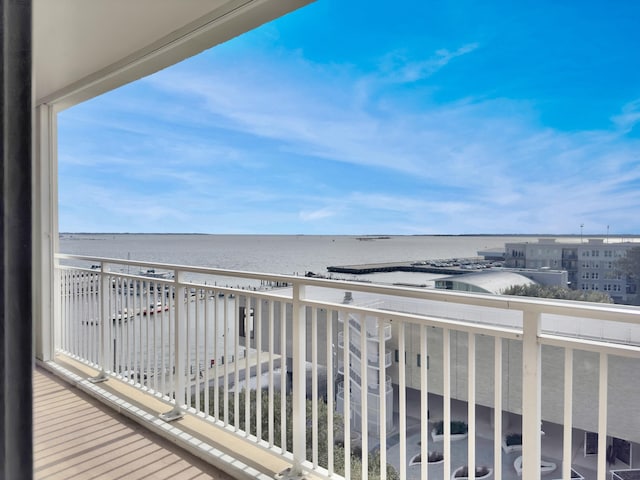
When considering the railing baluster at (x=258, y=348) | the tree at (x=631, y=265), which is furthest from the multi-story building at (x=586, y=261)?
the railing baluster at (x=258, y=348)

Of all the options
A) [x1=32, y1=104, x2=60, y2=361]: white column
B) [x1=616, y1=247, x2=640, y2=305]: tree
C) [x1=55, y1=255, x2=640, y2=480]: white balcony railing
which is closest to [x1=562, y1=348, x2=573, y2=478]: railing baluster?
[x1=55, y1=255, x2=640, y2=480]: white balcony railing

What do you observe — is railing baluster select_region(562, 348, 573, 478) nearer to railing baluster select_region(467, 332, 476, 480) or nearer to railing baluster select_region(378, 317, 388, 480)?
railing baluster select_region(467, 332, 476, 480)

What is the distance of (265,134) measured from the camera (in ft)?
43.1

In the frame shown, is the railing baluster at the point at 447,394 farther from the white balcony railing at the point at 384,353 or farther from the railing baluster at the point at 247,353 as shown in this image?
the railing baluster at the point at 247,353

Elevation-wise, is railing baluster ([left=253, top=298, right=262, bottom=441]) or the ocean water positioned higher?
the ocean water

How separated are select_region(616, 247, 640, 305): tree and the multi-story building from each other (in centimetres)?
1

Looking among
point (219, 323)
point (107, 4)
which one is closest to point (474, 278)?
point (219, 323)

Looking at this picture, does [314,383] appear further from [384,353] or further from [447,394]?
[447,394]

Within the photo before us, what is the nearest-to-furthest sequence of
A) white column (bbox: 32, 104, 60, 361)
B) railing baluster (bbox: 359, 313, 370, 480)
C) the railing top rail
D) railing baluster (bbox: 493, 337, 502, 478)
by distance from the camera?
the railing top rail < railing baluster (bbox: 493, 337, 502, 478) < railing baluster (bbox: 359, 313, 370, 480) < white column (bbox: 32, 104, 60, 361)

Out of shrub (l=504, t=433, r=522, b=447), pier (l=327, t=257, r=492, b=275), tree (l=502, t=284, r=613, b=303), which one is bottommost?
shrub (l=504, t=433, r=522, b=447)

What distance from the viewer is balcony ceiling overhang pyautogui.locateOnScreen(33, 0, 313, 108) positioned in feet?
6.96

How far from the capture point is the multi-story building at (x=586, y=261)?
5.40 feet

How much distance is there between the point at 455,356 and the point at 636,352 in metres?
0.75

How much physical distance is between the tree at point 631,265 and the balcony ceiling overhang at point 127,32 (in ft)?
6.08
